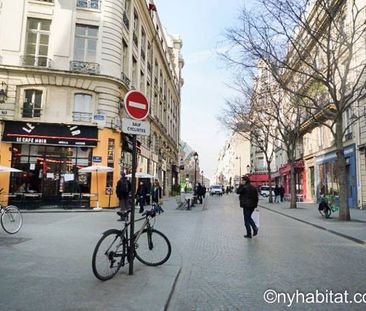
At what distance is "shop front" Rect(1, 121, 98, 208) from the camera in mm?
21672

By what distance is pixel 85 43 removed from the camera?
934 inches

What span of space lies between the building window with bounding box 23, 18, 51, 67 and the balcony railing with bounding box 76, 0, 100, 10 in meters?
2.34

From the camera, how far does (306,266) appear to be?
702 centimetres

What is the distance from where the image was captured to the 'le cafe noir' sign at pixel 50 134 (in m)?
21.7

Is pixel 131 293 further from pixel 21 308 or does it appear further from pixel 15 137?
pixel 15 137

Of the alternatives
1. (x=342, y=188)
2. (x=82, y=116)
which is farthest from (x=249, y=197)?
(x=82, y=116)

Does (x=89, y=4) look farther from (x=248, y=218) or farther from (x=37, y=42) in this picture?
(x=248, y=218)

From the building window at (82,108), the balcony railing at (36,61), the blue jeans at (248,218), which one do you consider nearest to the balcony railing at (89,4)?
the balcony railing at (36,61)

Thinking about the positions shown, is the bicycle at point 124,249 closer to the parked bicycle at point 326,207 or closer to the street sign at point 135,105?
the street sign at point 135,105

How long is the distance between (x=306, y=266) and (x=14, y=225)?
8316mm

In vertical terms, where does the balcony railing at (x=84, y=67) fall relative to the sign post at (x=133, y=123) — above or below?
above

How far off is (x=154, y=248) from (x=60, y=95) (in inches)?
723

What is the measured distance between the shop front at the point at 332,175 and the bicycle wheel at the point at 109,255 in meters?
18.8

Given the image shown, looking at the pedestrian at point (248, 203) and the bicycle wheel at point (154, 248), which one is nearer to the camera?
the bicycle wheel at point (154, 248)
